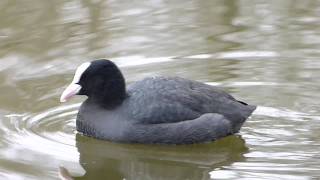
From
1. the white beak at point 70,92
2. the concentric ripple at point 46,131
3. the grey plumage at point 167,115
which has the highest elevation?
the white beak at point 70,92

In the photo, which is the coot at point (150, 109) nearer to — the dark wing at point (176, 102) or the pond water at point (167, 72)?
the dark wing at point (176, 102)

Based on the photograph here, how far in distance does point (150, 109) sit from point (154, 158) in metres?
0.43

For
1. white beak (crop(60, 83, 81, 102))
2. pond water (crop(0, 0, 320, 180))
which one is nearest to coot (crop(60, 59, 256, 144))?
white beak (crop(60, 83, 81, 102))

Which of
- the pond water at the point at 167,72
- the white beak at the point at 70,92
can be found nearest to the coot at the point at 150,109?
the white beak at the point at 70,92

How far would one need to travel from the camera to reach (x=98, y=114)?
25.7 feet

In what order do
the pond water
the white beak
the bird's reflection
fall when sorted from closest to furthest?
the bird's reflection < the pond water < the white beak

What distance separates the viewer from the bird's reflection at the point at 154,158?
283 inches

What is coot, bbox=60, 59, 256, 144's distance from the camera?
7.66 meters

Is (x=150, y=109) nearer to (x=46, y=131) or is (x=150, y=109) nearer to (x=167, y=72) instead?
(x=46, y=131)

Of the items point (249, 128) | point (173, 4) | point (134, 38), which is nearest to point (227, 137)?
point (249, 128)

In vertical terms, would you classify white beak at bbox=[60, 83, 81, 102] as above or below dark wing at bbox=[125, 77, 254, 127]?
above

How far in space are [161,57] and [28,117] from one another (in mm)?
1963

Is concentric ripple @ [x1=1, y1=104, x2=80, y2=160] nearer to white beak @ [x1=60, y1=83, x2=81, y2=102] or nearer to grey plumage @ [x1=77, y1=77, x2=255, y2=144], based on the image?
grey plumage @ [x1=77, y1=77, x2=255, y2=144]

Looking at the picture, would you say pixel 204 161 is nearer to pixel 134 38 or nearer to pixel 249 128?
pixel 249 128
